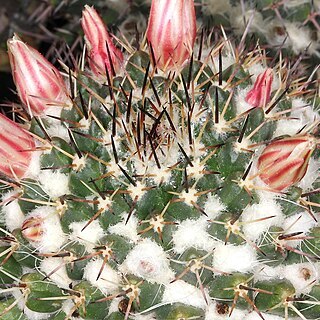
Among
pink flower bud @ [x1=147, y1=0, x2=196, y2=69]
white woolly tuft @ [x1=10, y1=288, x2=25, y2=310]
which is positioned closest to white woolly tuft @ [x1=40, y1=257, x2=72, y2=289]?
white woolly tuft @ [x1=10, y1=288, x2=25, y2=310]

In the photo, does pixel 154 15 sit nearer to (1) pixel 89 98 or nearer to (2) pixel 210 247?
(1) pixel 89 98

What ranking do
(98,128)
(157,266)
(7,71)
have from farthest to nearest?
(7,71), (98,128), (157,266)

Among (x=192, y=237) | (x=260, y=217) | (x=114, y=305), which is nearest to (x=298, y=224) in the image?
(x=260, y=217)

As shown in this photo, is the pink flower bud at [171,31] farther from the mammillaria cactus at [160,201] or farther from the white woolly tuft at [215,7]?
the white woolly tuft at [215,7]

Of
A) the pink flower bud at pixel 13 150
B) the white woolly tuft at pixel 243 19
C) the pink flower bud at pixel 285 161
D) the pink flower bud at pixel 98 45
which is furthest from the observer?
the white woolly tuft at pixel 243 19

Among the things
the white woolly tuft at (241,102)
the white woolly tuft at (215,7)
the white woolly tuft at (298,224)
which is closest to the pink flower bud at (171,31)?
the white woolly tuft at (241,102)

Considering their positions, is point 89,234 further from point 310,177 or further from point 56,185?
point 310,177

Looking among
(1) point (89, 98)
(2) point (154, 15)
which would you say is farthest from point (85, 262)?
(2) point (154, 15)
